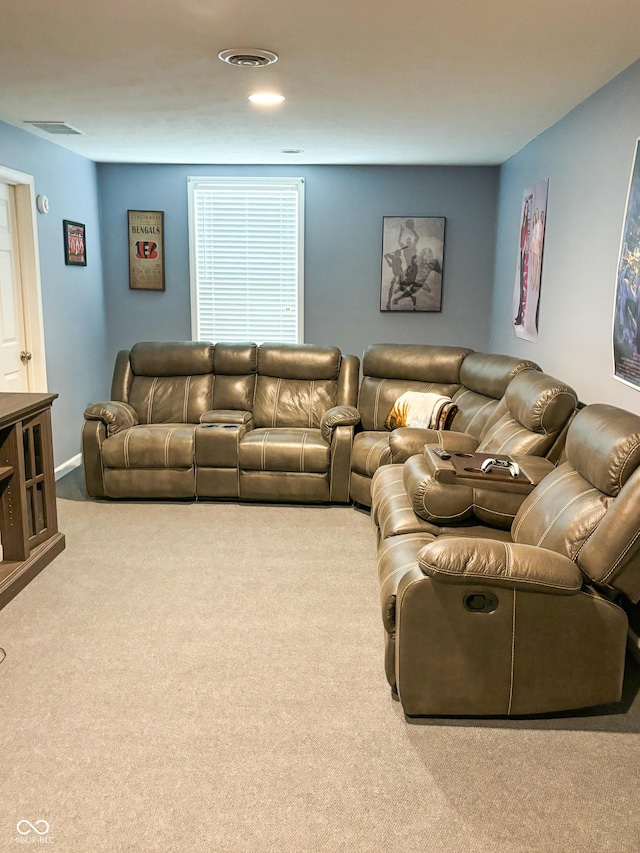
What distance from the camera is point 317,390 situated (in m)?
5.36

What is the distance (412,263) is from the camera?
6176mm

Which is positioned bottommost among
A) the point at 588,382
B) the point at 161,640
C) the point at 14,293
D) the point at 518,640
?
the point at 161,640

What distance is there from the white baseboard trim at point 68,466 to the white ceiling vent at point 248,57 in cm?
332

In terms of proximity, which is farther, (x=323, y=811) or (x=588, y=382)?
(x=588, y=382)

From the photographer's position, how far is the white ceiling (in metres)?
2.55

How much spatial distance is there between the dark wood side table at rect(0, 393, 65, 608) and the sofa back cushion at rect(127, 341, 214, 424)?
1.58 meters

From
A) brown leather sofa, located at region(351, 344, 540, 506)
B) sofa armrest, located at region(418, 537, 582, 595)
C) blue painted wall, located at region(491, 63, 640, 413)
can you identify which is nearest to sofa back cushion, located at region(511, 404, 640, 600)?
sofa armrest, located at region(418, 537, 582, 595)


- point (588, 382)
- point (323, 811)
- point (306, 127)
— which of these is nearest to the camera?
point (323, 811)

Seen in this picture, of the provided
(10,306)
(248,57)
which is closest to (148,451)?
(10,306)

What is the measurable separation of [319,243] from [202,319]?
1256 mm

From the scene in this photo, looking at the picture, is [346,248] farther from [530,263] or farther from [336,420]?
[336,420]

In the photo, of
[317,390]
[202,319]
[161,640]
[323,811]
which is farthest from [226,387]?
[323,811]

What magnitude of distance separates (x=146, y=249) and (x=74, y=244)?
79 cm

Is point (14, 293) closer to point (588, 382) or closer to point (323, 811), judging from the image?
point (588, 382)
